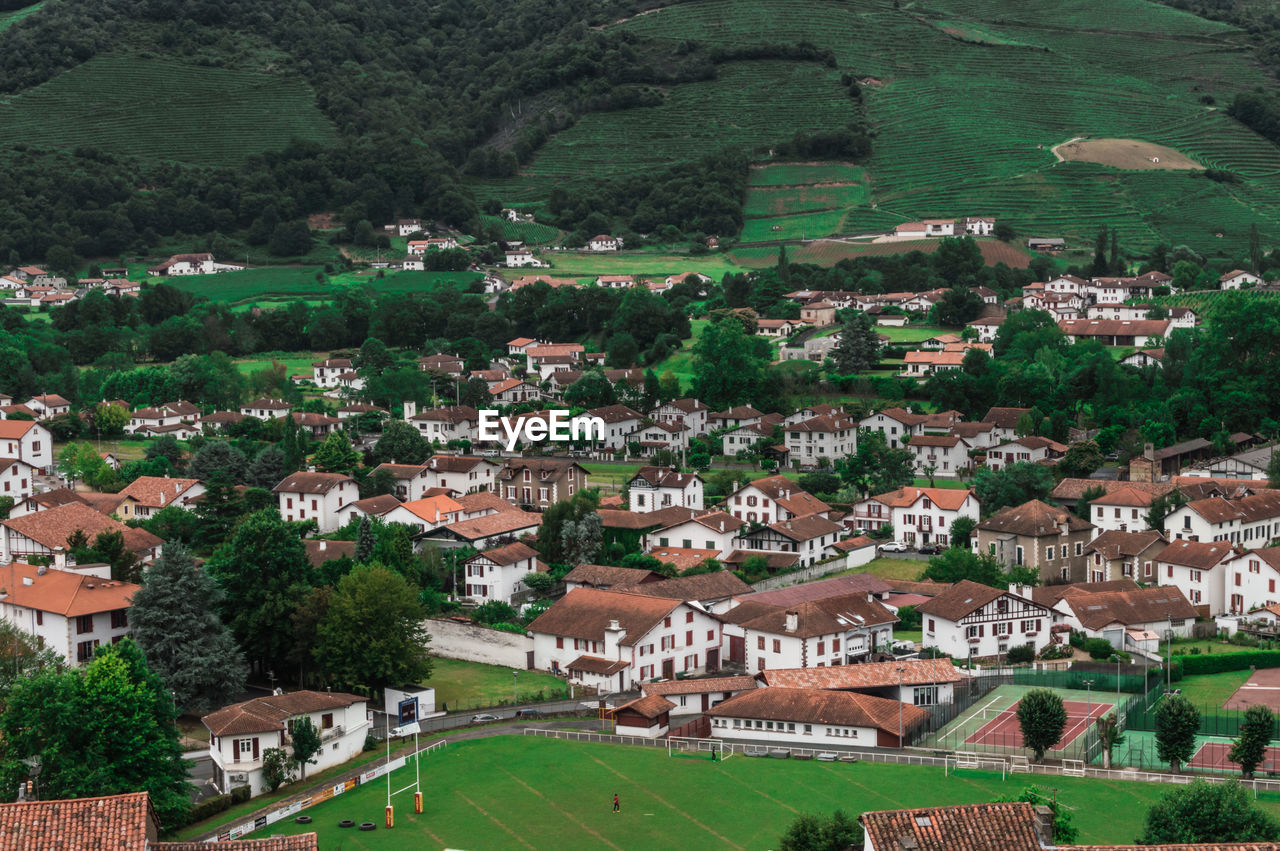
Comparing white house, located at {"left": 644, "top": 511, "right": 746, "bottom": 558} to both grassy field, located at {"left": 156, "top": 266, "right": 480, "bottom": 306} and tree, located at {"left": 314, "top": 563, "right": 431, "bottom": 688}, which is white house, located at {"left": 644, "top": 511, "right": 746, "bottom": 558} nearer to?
tree, located at {"left": 314, "top": 563, "right": 431, "bottom": 688}

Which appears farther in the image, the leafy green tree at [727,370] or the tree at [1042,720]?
the leafy green tree at [727,370]

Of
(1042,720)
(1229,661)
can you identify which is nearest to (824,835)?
(1042,720)

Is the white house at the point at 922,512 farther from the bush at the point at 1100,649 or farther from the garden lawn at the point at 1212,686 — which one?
the garden lawn at the point at 1212,686

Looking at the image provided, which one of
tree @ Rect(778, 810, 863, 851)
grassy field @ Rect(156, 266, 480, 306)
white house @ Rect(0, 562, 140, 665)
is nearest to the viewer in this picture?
tree @ Rect(778, 810, 863, 851)

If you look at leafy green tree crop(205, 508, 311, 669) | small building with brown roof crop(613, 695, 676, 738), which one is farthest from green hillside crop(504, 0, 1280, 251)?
leafy green tree crop(205, 508, 311, 669)

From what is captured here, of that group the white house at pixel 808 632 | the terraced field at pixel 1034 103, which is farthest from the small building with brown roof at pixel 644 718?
the terraced field at pixel 1034 103

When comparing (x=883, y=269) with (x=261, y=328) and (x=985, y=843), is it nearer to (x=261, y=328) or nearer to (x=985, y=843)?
(x=261, y=328)

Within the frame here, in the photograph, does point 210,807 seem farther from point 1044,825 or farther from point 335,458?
point 335,458
